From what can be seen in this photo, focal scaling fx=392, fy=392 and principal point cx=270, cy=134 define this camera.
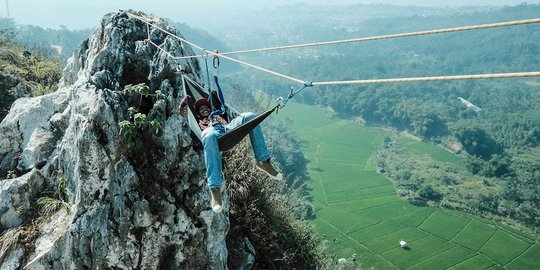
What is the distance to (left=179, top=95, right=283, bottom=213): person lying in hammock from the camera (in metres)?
4.93

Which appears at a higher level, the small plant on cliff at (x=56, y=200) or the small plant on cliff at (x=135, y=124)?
the small plant on cliff at (x=135, y=124)

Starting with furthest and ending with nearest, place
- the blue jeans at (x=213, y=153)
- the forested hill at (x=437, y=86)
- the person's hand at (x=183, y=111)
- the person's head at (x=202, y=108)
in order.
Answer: the forested hill at (x=437, y=86) < the person's hand at (x=183, y=111) < the person's head at (x=202, y=108) < the blue jeans at (x=213, y=153)

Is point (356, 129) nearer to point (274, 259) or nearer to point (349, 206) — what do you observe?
point (349, 206)

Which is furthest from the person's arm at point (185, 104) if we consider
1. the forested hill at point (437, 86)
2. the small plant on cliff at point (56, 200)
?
the forested hill at point (437, 86)

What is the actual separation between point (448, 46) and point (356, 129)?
4377 inches

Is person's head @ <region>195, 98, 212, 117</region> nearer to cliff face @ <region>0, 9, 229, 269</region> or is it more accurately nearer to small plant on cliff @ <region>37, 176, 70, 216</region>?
cliff face @ <region>0, 9, 229, 269</region>

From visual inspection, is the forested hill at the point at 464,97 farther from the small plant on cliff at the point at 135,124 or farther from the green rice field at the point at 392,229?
the small plant on cliff at the point at 135,124

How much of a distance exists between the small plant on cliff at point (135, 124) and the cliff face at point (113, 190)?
4.9 inches

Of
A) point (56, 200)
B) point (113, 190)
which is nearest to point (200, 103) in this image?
point (113, 190)

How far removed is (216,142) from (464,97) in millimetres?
108539

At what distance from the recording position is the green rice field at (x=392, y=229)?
34.6m

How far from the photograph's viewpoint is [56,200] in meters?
6.89

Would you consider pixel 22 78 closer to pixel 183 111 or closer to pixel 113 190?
pixel 113 190

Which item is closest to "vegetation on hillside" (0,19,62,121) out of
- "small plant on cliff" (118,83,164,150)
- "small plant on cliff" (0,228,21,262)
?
"small plant on cliff" (0,228,21,262)
